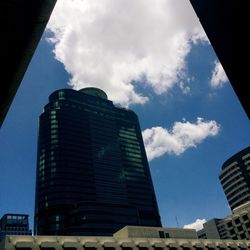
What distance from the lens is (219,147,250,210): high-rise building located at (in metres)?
137

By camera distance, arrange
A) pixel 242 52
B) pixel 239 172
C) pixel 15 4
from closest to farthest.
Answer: pixel 15 4, pixel 242 52, pixel 239 172

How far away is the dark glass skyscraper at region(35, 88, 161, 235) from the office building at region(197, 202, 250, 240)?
3461 centimetres

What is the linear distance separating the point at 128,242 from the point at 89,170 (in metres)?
95.7

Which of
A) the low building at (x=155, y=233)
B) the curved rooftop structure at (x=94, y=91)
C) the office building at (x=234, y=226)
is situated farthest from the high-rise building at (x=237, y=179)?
the curved rooftop structure at (x=94, y=91)

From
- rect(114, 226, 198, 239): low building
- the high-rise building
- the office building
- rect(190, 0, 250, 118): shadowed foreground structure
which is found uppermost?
the high-rise building

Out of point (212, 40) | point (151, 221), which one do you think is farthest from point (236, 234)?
point (212, 40)

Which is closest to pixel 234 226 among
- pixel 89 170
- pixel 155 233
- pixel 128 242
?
pixel 155 233

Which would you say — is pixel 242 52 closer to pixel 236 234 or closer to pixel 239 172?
pixel 236 234

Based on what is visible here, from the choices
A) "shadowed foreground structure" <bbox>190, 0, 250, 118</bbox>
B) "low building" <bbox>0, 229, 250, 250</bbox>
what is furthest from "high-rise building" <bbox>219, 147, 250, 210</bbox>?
"shadowed foreground structure" <bbox>190, 0, 250, 118</bbox>

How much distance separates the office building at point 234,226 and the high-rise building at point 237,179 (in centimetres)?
2916

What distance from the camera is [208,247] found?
68250mm

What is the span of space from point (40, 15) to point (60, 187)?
140117mm

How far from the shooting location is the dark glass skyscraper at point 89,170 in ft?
423

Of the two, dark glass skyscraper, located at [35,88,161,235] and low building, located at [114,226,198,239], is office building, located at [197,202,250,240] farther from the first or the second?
dark glass skyscraper, located at [35,88,161,235]
